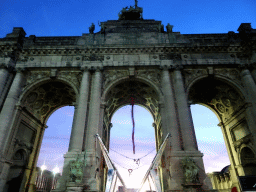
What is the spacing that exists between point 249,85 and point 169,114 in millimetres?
8915

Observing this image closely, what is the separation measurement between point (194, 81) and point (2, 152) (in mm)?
19137

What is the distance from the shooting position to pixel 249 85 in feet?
57.1

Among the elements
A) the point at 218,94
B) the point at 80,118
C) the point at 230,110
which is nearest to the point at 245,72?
the point at 218,94

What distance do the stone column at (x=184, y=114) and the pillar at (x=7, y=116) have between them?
1537 centimetres

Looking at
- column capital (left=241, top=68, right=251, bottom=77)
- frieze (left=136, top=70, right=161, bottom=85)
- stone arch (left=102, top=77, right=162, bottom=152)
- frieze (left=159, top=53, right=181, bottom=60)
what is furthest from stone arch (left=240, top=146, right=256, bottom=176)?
frieze (left=159, top=53, right=181, bottom=60)

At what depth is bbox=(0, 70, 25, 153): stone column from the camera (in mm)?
15331

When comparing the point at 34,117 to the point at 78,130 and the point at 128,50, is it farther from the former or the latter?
the point at 128,50

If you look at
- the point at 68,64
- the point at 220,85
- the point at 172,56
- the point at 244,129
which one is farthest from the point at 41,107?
the point at 244,129

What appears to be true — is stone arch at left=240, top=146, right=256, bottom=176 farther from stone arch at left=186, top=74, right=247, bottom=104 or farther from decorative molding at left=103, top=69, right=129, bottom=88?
decorative molding at left=103, top=69, right=129, bottom=88

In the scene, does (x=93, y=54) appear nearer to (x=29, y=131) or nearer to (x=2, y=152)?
(x=29, y=131)

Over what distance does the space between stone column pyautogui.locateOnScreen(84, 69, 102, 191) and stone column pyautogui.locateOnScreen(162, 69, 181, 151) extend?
6.31 metres

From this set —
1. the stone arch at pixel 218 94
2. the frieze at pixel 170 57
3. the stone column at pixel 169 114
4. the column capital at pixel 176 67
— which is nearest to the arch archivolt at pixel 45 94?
the stone column at pixel 169 114

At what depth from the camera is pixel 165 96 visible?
1709cm

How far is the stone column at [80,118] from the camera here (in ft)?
47.8
